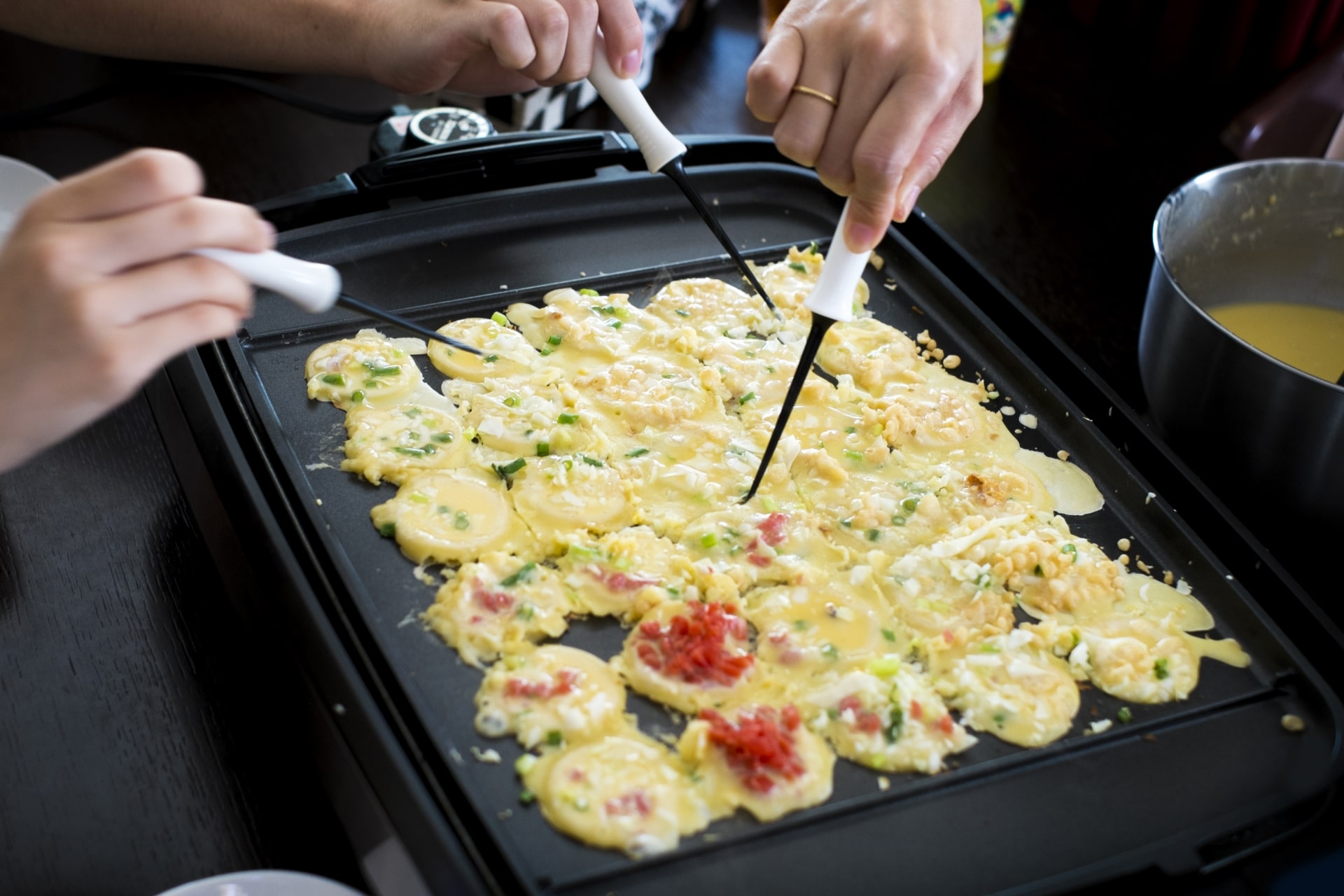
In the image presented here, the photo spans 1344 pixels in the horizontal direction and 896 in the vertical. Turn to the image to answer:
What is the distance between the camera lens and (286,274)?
3.45ft

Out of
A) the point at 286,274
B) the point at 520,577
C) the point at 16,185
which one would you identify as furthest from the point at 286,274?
the point at 16,185

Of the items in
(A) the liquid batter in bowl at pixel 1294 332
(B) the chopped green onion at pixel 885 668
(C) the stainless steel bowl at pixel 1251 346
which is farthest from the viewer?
(A) the liquid batter in bowl at pixel 1294 332

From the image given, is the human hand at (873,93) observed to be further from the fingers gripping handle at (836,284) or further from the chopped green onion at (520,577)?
the chopped green onion at (520,577)

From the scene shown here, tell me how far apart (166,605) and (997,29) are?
2.00 metres

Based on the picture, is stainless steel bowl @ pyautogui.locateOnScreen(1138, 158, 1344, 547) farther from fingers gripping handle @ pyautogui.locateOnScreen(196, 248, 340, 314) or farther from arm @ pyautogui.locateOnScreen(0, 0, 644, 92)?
fingers gripping handle @ pyautogui.locateOnScreen(196, 248, 340, 314)

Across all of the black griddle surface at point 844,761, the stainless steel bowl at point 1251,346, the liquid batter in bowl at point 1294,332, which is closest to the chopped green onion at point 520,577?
the black griddle surface at point 844,761

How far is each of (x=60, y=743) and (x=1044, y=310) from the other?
5.28ft

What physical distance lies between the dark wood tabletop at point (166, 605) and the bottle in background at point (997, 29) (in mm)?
364

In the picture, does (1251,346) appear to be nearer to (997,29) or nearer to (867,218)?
(867,218)

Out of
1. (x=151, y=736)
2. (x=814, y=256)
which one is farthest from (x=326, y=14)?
(x=151, y=736)

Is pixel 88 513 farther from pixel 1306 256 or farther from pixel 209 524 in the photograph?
pixel 1306 256

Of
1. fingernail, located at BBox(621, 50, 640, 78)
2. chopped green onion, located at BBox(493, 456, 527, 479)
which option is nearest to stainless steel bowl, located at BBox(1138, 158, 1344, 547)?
fingernail, located at BBox(621, 50, 640, 78)

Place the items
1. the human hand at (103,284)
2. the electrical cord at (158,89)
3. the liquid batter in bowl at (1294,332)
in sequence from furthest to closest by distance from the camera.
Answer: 1. the electrical cord at (158,89)
2. the liquid batter in bowl at (1294,332)
3. the human hand at (103,284)

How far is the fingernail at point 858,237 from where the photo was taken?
4.11ft
